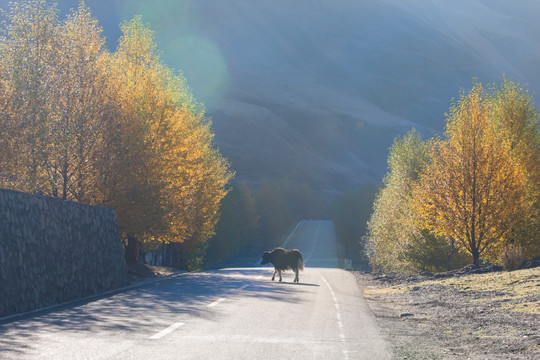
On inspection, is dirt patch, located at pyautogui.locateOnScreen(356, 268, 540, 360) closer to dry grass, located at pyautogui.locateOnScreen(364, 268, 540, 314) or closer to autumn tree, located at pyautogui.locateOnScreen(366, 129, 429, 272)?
dry grass, located at pyautogui.locateOnScreen(364, 268, 540, 314)

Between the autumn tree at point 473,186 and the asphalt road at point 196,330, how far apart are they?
43.0 ft

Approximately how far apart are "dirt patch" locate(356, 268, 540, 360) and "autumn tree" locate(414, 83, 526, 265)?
6538 millimetres

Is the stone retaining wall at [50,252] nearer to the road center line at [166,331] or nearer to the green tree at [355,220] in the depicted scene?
the road center line at [166,331]

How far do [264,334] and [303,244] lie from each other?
9456 centimetres

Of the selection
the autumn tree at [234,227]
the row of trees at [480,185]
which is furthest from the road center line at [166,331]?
the autumn tree at [234,227]

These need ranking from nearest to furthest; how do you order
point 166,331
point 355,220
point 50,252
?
1. point 166,331
2. point 50,252
3. point 355,220

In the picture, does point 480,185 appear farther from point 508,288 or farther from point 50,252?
point 50,252

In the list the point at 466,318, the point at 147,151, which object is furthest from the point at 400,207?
the point at 466,318

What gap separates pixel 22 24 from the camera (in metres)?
23.5

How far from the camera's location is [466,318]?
14.3m

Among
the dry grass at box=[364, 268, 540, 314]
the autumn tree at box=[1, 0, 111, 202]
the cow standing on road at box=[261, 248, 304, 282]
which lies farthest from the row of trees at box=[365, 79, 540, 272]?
the autumn tree at box=[1, 0, 111, 202]

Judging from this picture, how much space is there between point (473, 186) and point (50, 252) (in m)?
21.0

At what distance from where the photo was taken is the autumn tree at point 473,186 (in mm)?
29062

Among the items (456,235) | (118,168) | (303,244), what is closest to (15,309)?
(118,168)
